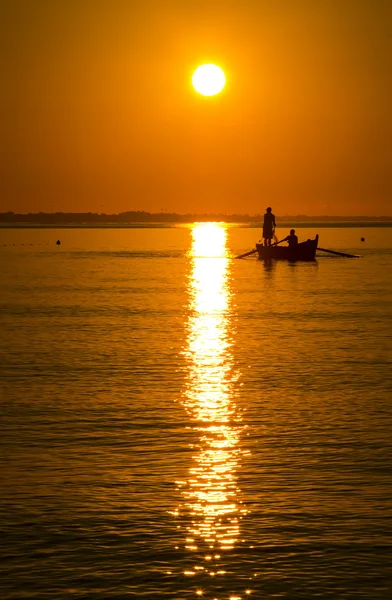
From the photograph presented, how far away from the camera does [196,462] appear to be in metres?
14.6

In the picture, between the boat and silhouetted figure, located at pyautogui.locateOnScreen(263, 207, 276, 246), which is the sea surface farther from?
the boat

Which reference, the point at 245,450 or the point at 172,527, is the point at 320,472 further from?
the point at 172,527

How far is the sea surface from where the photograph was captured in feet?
34.2

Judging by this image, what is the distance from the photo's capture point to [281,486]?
13.3m

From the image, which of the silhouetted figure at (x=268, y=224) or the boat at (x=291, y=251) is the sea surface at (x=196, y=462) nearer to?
the silhouetted figure at (x=268, y=224)

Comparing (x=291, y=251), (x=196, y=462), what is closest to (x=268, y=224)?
(x=291, y=251)

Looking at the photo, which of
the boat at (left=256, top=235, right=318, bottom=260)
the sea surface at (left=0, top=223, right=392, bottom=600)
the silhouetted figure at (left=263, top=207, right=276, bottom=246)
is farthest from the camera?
the boat at (left=256, top=235, right=318, bottom=260)

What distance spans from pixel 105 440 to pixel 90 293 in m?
35.2

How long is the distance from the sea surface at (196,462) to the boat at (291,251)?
4028cm

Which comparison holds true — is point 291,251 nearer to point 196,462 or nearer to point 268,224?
point 268,224

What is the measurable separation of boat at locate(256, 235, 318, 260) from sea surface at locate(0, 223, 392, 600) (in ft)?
132

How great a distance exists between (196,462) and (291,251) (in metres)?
59.9

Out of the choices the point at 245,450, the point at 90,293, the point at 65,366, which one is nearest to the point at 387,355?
the point at 65,366

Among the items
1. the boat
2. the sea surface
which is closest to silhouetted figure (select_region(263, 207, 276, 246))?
the boat
